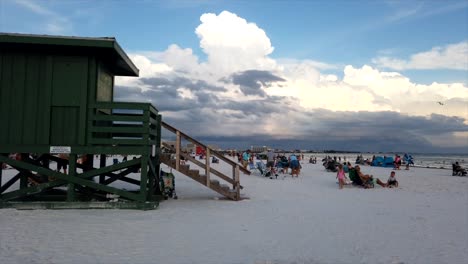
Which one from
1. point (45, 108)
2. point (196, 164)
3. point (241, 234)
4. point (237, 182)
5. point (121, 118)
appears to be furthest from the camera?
point (237, 182)

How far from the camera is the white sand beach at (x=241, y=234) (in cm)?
586

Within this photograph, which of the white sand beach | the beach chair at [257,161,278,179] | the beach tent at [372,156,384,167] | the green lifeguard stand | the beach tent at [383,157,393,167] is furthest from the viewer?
the beach tent at [372,156,384,167]

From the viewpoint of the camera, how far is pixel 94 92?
9.91 m

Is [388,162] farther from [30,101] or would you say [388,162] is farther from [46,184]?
[30,101]

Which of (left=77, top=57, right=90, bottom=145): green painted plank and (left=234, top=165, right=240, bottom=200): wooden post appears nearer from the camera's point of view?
(left=77, top=57, right=90, bottom=145): green painted plank

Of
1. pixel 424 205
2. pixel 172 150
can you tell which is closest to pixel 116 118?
pixel 172 150

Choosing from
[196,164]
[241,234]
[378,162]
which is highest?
[196,164]

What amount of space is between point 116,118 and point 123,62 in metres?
1.97

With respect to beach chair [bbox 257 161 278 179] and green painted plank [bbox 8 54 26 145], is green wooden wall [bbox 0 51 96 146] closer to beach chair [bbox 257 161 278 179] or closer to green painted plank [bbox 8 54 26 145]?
green painted plank [bbox 8 54 26 145]

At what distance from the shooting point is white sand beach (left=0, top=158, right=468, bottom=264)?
586 cm

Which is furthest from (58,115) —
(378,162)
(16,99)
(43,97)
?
(378,162)

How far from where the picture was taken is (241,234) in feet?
24.3

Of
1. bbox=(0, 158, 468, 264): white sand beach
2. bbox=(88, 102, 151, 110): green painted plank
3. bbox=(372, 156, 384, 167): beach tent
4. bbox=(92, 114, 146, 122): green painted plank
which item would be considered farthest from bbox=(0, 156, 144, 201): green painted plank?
bbox=(372, 156, 384, 167): beach tent

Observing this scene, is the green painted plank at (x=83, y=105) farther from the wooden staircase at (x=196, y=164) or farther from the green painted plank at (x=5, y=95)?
the wooden staircase at (x=196, y=164)
